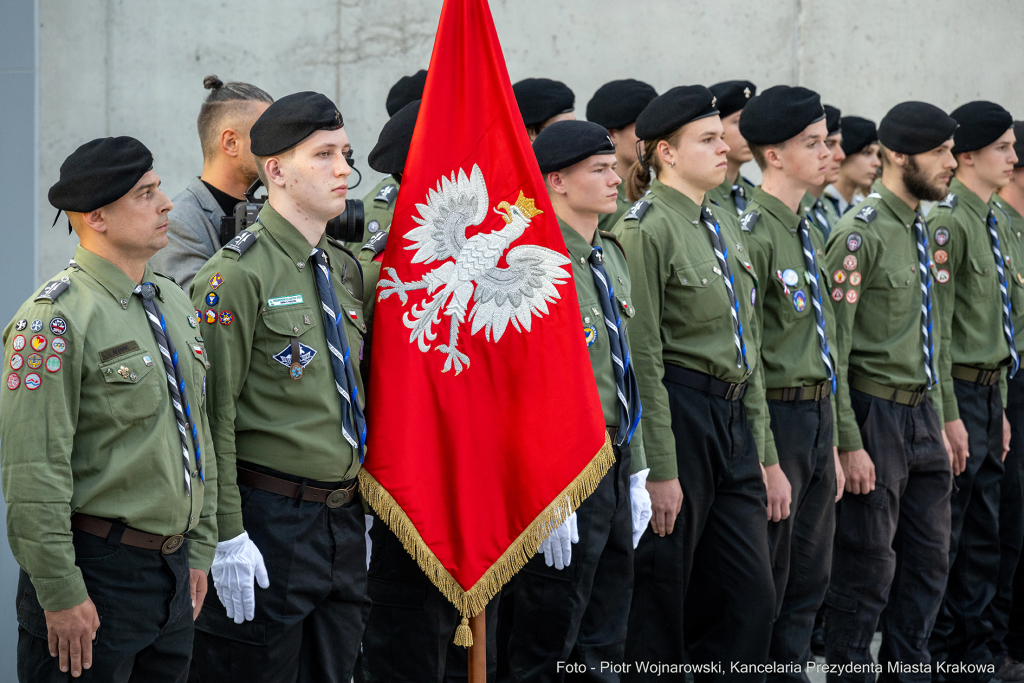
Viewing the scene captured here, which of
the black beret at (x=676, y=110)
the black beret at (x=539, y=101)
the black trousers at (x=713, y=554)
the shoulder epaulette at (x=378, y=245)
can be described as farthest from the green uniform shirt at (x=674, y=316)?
the shoulder epaulette at (x=378, y=245)

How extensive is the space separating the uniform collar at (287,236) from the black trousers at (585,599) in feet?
3.68

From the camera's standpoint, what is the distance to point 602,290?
3414 mm

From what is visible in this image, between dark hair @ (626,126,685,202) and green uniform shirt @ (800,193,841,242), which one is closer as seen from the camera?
dark hair @ (626,126,685,202)

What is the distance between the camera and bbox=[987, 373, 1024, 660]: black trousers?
4.89m

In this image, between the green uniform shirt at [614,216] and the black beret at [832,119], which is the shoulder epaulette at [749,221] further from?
the black beret at [832,119]

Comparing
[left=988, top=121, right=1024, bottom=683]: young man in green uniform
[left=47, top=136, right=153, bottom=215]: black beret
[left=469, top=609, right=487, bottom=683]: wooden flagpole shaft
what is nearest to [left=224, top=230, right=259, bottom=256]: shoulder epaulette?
[left=47, top=136, right=153, bottom=215]: black beret

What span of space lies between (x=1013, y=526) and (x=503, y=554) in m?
2.94

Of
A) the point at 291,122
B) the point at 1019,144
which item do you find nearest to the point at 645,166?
the point at 291,122

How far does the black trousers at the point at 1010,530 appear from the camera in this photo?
489 centimetres

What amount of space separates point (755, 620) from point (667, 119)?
172 centimetres

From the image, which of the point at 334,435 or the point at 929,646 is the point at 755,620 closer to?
the point at 929,646

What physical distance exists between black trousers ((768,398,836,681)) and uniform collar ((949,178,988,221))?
139 centimetres

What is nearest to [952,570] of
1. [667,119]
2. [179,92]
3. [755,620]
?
[755,620]

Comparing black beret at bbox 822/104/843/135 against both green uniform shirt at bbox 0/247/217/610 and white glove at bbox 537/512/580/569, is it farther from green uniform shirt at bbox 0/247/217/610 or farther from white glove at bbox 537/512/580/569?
green uniform shirt at bbox 0/247/217/610
